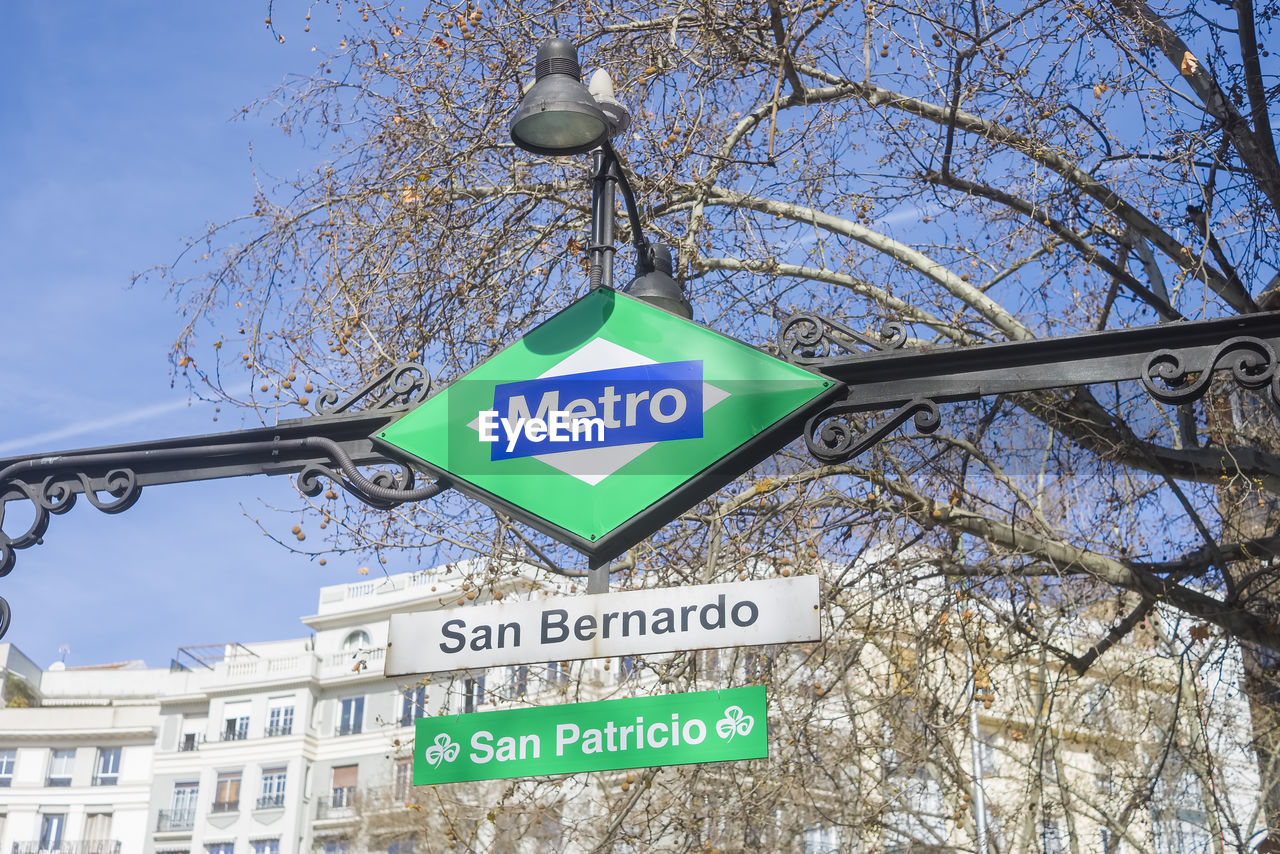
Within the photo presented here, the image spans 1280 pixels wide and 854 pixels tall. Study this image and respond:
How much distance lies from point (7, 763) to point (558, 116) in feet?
194

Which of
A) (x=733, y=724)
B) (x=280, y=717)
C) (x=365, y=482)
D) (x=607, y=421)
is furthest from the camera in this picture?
(x=280, y=717)

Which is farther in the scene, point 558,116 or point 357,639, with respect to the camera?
point 357,639

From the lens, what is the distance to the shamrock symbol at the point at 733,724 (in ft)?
12.6

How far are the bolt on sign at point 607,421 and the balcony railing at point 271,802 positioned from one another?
49.2 metres

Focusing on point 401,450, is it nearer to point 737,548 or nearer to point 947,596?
point 737,548

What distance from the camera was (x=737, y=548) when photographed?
9750 millimetres

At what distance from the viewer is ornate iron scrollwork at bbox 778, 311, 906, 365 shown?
169 inches

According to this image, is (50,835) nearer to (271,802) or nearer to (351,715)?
(271,802)

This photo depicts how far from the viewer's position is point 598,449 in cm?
430

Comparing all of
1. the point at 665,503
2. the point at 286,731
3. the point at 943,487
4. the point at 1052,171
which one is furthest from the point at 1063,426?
the point at 286,731

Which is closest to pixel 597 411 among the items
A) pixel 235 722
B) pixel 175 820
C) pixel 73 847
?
pixel 235 722

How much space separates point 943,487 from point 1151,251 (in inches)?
96.5

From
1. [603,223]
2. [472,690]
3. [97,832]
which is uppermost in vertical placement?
[97,832]

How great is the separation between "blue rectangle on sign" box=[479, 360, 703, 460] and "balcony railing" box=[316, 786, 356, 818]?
47.5 m
